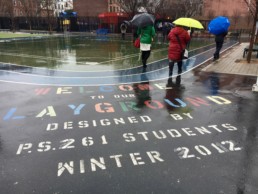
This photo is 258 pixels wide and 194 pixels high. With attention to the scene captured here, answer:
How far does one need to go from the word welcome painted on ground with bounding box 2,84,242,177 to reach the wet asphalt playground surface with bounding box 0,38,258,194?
0.01m

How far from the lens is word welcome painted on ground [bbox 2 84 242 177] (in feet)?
12.1

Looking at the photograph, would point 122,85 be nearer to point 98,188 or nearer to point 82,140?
point 82,140

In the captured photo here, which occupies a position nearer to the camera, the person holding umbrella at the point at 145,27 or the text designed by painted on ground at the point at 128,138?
the text designed by painted on ground at the point at 128,138

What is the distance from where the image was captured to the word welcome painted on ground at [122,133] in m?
3.68

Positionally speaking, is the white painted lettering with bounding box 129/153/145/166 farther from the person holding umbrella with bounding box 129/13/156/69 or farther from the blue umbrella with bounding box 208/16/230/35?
the blue umbrella with bounding box 208/16/230/35

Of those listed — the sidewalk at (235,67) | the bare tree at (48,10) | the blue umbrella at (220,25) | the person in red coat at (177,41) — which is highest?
the bare tree at (48,10)

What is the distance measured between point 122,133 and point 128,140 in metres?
0.30

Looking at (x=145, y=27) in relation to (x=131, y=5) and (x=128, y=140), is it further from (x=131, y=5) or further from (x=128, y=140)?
(x=131, y=5)

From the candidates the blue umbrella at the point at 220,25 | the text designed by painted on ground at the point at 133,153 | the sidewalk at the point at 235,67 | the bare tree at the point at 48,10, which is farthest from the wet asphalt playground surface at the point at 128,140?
the bare tree at the point at 48,10

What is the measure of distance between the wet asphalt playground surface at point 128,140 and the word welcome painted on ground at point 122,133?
15 millimetres

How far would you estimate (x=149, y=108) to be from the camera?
5.82 meters

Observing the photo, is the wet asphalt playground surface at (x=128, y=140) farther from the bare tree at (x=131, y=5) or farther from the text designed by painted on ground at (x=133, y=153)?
the bare tree at (x=131, y=5)

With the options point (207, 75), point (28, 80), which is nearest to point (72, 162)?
point (28, 80)

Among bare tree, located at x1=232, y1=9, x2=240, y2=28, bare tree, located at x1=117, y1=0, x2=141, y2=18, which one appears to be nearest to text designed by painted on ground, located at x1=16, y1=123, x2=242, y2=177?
bare tree, located at x1=117, y1=0, x2=141, y2=18
